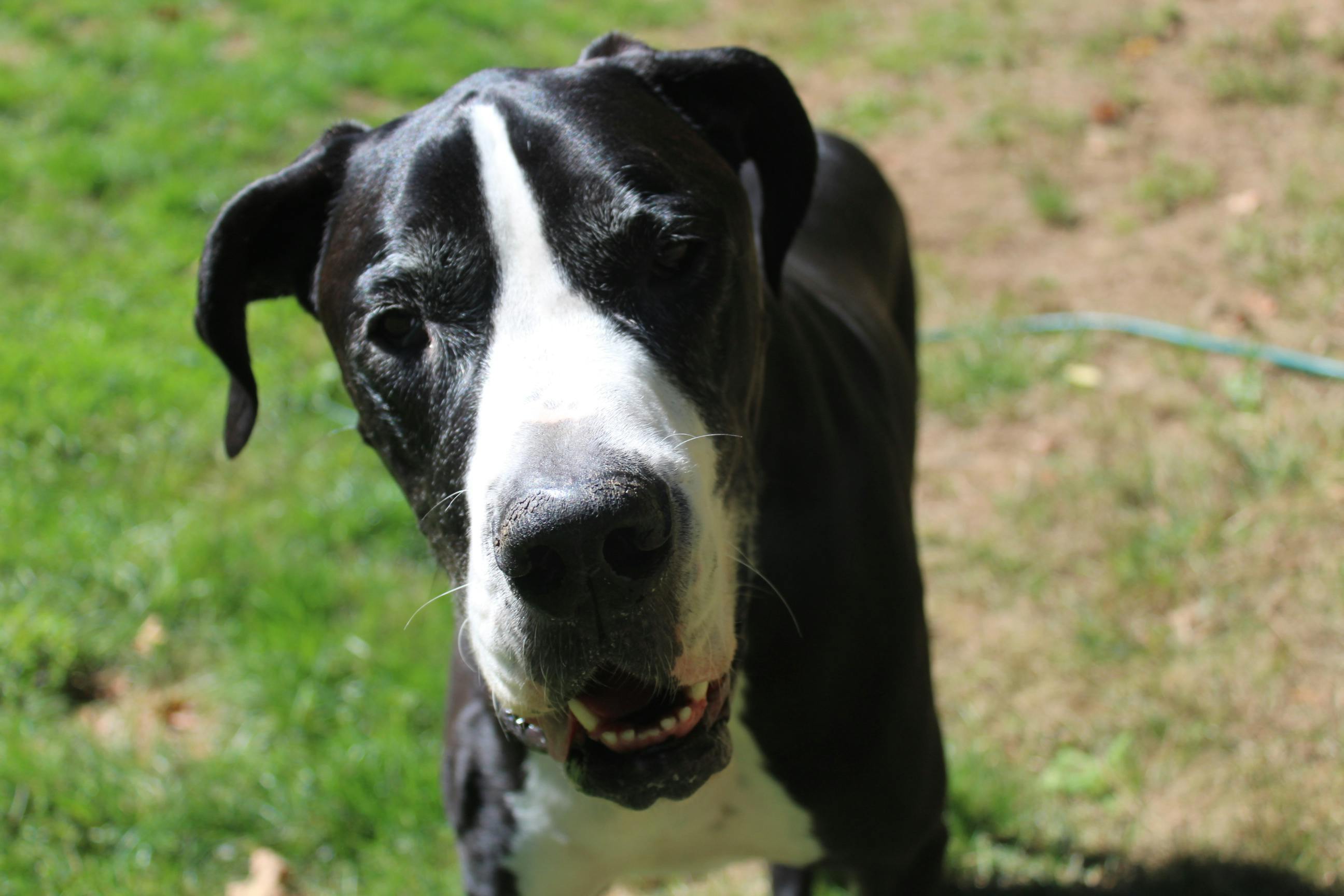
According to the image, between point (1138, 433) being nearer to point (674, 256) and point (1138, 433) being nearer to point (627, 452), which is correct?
point (674, 256)

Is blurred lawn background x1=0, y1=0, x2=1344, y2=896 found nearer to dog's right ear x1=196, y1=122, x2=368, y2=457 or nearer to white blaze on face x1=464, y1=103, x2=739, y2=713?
dog's right ear x1=196, y1=122, x2=368, y2=457

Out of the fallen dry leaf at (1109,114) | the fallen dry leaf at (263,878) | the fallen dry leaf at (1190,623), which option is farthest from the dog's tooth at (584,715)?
the fallen dry leaf at (1109,114)

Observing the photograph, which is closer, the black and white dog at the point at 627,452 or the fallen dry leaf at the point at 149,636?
the black and white dog at the point at 627,452

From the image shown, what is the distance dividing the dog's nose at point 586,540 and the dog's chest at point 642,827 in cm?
73

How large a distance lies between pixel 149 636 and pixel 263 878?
1042 millimetres

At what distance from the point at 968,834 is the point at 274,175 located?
7.15 ft

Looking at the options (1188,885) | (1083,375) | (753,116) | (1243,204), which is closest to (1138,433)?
(1083,375)

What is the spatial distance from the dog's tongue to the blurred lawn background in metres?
1.30

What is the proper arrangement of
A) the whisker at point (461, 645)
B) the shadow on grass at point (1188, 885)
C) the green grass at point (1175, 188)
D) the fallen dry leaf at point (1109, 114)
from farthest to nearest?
the fallen dry leaf at point (1109, 114), the green grass at point (1175, 188), the shadow on grass at point (1188, 885), the whisker at point (461, 645)

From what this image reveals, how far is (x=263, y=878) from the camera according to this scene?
309 cm

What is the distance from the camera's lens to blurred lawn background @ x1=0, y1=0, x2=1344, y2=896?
315 cm

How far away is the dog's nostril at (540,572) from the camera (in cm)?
162

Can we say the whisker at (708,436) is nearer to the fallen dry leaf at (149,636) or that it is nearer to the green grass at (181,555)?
the green grass at (181,555)

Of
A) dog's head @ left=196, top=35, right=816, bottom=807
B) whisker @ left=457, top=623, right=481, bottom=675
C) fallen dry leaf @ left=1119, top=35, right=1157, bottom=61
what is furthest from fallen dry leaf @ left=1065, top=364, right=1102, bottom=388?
whisker @ left=457, top=623, right=481, bottom=675
